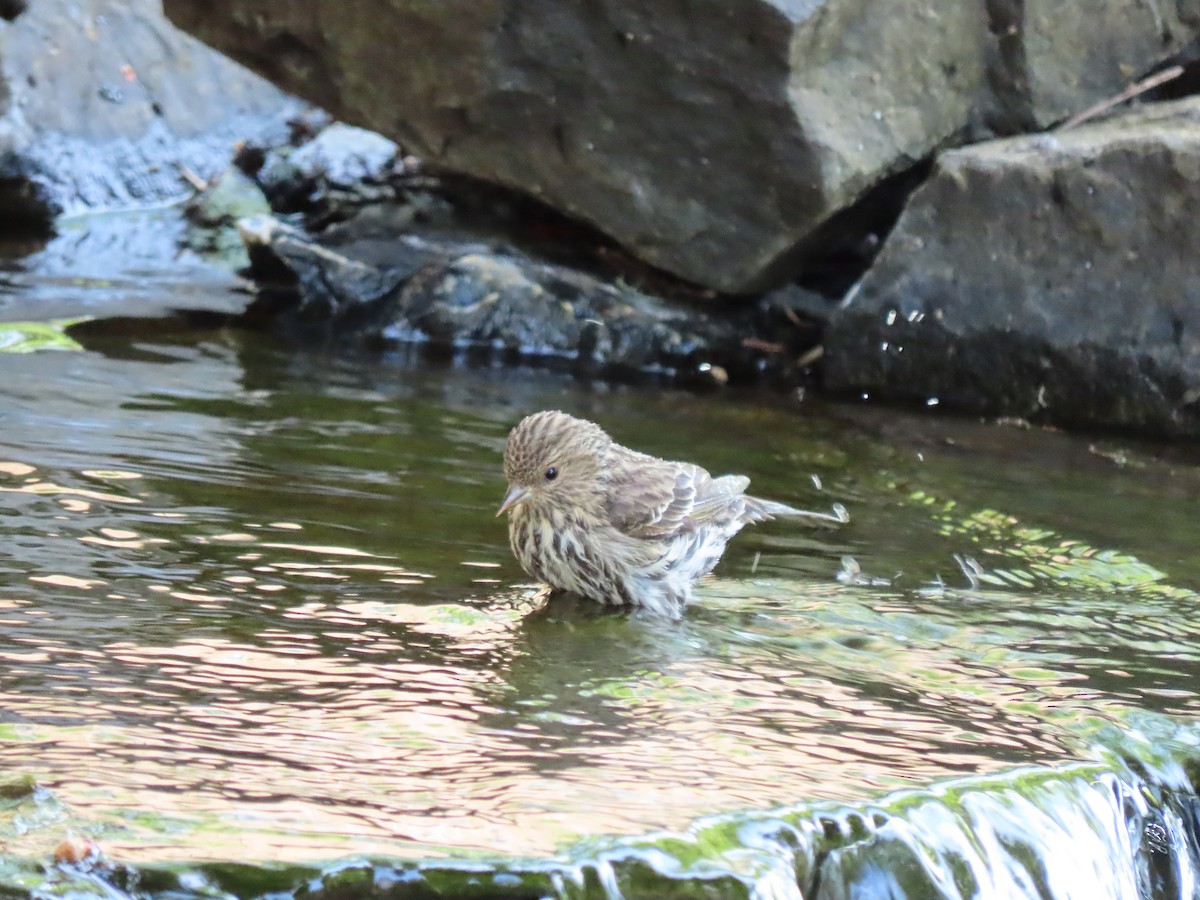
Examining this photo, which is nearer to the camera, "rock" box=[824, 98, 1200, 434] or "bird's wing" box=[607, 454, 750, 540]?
"bird's wing" box=[607, 454, 750, 540]

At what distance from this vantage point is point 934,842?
3.30 meters

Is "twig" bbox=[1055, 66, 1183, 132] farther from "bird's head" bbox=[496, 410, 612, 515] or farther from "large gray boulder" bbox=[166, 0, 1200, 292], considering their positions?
"bird's head" bbox=[496, 410, 612, 515]

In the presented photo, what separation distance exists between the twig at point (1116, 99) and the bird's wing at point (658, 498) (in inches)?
188

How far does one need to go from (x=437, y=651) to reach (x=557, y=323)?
585 cm

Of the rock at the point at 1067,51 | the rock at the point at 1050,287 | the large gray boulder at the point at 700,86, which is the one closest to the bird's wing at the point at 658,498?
the large gray boulder at the point at 700,86

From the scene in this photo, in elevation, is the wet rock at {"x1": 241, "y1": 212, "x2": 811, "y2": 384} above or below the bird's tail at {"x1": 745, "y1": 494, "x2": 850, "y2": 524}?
above

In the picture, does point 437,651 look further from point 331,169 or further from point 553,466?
point 331,169

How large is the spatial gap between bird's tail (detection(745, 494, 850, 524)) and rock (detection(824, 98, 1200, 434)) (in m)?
2.57

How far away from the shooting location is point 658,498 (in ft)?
16.7

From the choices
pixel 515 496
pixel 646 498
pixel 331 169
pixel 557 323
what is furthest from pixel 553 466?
pixel 331 169

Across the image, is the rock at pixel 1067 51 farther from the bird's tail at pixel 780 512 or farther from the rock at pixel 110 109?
the rock at pixel 110 109

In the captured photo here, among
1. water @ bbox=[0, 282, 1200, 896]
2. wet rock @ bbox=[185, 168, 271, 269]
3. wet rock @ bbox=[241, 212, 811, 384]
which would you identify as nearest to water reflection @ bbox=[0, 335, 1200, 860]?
water @ bbox=[0, 282, 1200, 896]

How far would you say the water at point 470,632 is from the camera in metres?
3.04

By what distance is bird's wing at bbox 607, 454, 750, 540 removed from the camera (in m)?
5.00
